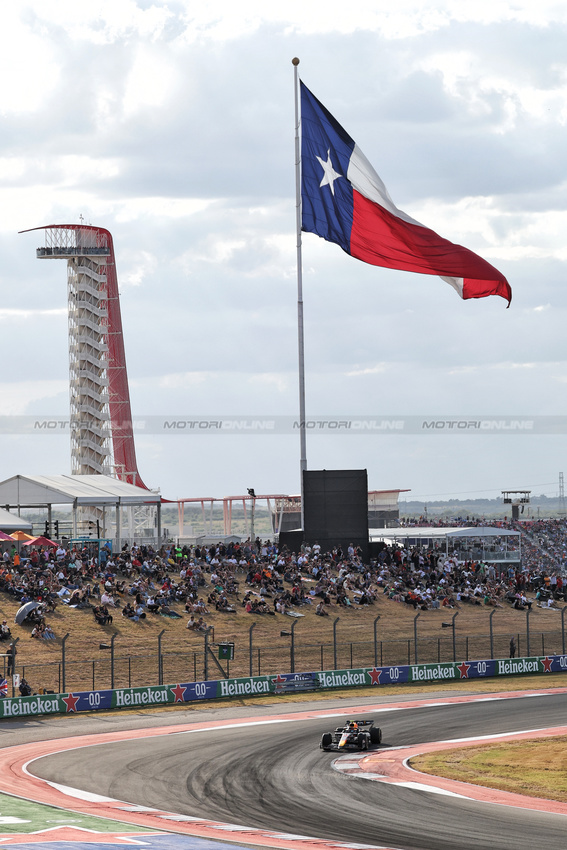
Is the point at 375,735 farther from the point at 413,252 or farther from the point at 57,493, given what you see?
the point at 57,493

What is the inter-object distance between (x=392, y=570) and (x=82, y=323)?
34276mm

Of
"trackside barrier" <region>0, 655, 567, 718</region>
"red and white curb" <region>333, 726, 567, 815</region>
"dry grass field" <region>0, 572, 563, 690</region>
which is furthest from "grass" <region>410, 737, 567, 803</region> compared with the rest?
"trackside barrier" <region>0, 655, 567, 718</region>

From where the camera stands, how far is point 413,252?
41.3 m

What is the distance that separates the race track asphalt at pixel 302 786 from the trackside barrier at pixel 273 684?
588 cm

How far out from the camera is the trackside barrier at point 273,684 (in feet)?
125

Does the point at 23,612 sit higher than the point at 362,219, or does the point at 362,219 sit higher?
the point at 362,219

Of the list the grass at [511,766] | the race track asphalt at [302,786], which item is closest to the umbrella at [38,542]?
the race track asphalt at [302,786]

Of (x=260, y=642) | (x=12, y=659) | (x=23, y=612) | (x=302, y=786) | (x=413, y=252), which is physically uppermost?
(x=413, y=252)

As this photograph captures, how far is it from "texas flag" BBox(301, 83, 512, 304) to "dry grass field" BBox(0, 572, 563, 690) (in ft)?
44.7

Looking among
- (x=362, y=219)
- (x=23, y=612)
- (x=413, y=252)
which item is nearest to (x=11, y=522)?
(x=23, y=612)

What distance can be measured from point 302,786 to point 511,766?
5.76m

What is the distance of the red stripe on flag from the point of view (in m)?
40.3

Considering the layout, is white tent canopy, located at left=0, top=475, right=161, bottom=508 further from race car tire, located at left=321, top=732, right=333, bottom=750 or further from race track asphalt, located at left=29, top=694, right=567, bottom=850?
race car tire, located at left=321, top=732, right=333, bottom=750

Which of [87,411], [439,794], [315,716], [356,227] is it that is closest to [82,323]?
[87,411]
